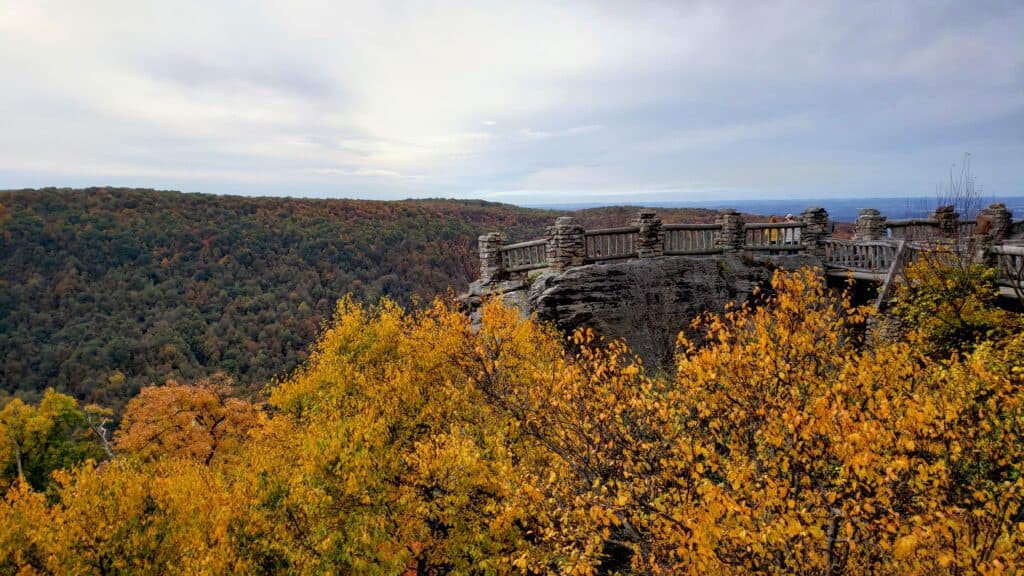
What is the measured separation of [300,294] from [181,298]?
18.9m

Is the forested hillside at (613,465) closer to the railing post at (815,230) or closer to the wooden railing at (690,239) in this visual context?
the wooden railing at (690,239)

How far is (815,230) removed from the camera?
24062 millimetres

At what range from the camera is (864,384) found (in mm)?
9188

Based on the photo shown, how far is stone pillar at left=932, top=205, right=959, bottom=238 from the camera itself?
22.4 meters

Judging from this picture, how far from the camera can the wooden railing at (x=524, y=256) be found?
23.0m

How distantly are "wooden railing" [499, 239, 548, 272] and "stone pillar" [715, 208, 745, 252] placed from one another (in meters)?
8.46

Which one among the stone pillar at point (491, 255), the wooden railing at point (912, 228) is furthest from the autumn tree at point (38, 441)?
the wooden railing at point (912, 228)

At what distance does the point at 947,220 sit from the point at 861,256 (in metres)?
4.27

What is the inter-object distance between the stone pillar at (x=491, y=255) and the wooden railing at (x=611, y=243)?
4.19 metres

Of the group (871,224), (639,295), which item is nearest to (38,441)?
(639,295)

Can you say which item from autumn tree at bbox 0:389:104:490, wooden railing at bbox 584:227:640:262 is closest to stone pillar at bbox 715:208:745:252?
wooden railing at bbox 584:227:640:262

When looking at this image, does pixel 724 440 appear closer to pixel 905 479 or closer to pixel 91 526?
pixel 905 479

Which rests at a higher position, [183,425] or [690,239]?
[690,239]

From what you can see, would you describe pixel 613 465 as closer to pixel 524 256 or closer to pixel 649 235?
pixel 649 235
